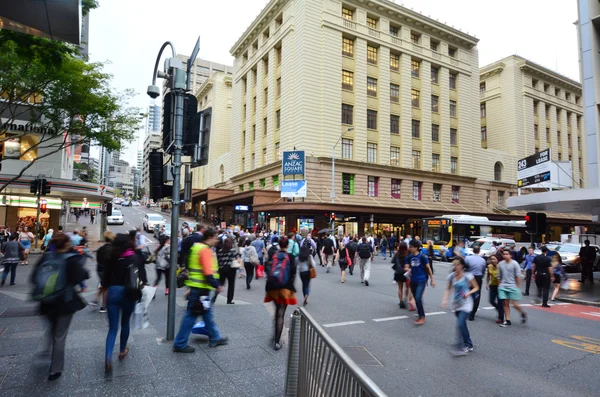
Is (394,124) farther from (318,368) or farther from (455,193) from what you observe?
(318,368)

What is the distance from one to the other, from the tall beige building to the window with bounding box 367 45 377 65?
1934 centimetres

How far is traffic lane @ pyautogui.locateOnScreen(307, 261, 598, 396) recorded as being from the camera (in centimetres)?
507

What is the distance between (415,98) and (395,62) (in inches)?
177

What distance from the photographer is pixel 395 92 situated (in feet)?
132

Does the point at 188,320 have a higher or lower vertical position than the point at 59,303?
lower

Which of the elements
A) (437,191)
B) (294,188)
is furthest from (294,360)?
(437,191)

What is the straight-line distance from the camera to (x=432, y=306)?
1041cm

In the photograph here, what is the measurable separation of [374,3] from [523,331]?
37914 mm

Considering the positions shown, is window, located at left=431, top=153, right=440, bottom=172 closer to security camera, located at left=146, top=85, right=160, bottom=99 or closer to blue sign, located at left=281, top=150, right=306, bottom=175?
blue sign, located at left=281, top=150, right=306, bottom=175

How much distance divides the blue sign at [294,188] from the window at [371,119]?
11434 mm

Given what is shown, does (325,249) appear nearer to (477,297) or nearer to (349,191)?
(477,297)

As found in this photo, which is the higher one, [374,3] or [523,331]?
[374,3]

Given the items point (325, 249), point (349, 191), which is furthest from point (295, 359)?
point (349, 191)

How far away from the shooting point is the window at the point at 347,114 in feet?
121
